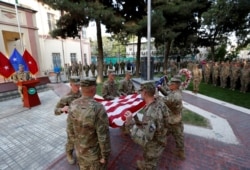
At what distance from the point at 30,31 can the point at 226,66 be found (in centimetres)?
1445

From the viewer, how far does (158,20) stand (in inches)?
383

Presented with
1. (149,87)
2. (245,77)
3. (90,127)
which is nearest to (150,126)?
(149,87)

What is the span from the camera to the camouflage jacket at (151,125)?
196cm

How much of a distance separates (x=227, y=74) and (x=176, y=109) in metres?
8.86

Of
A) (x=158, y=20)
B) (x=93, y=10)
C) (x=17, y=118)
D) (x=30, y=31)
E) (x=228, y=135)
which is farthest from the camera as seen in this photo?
(x=30, y=31)

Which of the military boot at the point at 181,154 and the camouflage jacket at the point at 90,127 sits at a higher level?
the camouflage jacket at the point at 90,127

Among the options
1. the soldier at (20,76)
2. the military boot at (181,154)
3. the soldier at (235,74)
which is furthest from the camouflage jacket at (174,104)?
the soldier at (235,74)

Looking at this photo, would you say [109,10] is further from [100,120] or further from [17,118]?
[100,120]

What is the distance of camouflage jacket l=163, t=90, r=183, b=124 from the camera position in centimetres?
306

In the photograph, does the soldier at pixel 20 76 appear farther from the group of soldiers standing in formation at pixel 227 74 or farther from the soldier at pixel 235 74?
the soldier at pixel 235 74

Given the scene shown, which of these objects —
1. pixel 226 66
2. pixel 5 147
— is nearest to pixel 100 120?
pixel 5 147

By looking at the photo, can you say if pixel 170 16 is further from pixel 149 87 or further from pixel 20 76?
pixel 149 87

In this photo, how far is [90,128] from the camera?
1.97 m

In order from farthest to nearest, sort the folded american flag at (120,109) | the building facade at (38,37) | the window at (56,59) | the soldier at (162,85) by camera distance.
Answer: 1. the window at (56,59)
2. the building facade at (38,37)
3. the soldier at (162,85)
4. the folded american flag at (120,109)
